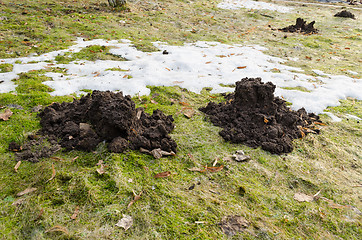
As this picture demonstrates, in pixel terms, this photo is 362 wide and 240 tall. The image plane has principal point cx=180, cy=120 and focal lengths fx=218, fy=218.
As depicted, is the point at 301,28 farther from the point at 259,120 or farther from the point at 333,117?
the point at 259,120

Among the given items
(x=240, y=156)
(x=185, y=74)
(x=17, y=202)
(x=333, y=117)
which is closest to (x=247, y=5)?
(x=185, y=74)

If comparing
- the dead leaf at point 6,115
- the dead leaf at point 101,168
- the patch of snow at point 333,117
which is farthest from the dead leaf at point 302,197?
the dead leaf at point 6,115

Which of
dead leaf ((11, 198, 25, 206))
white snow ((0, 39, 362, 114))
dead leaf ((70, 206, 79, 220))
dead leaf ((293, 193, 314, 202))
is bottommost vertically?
dead leaf ((293, 193, 314, 202))

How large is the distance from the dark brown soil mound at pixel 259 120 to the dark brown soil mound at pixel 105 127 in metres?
1.25

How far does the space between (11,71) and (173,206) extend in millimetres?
5543

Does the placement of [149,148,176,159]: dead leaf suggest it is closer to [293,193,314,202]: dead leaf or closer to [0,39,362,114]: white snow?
[293,193,314,202]: dead leaf

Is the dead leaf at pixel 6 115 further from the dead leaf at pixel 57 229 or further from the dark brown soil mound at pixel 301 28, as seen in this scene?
the dark brown soil mound at pixel 301 28

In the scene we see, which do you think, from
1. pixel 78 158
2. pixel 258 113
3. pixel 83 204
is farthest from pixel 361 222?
pixel 78 158

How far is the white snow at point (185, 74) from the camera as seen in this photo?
17.2 feet

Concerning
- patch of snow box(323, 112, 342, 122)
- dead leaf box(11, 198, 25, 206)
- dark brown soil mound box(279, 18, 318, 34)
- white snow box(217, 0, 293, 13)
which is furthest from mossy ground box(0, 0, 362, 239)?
white snow box(217, 0, 293, 13)

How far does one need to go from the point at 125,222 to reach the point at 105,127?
145cm

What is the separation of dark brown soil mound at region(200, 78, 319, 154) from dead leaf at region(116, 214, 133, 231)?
2.13 m

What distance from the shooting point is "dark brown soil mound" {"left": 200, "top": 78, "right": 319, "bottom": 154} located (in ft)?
12.4

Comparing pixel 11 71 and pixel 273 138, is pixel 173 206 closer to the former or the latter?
pixel 273 138
